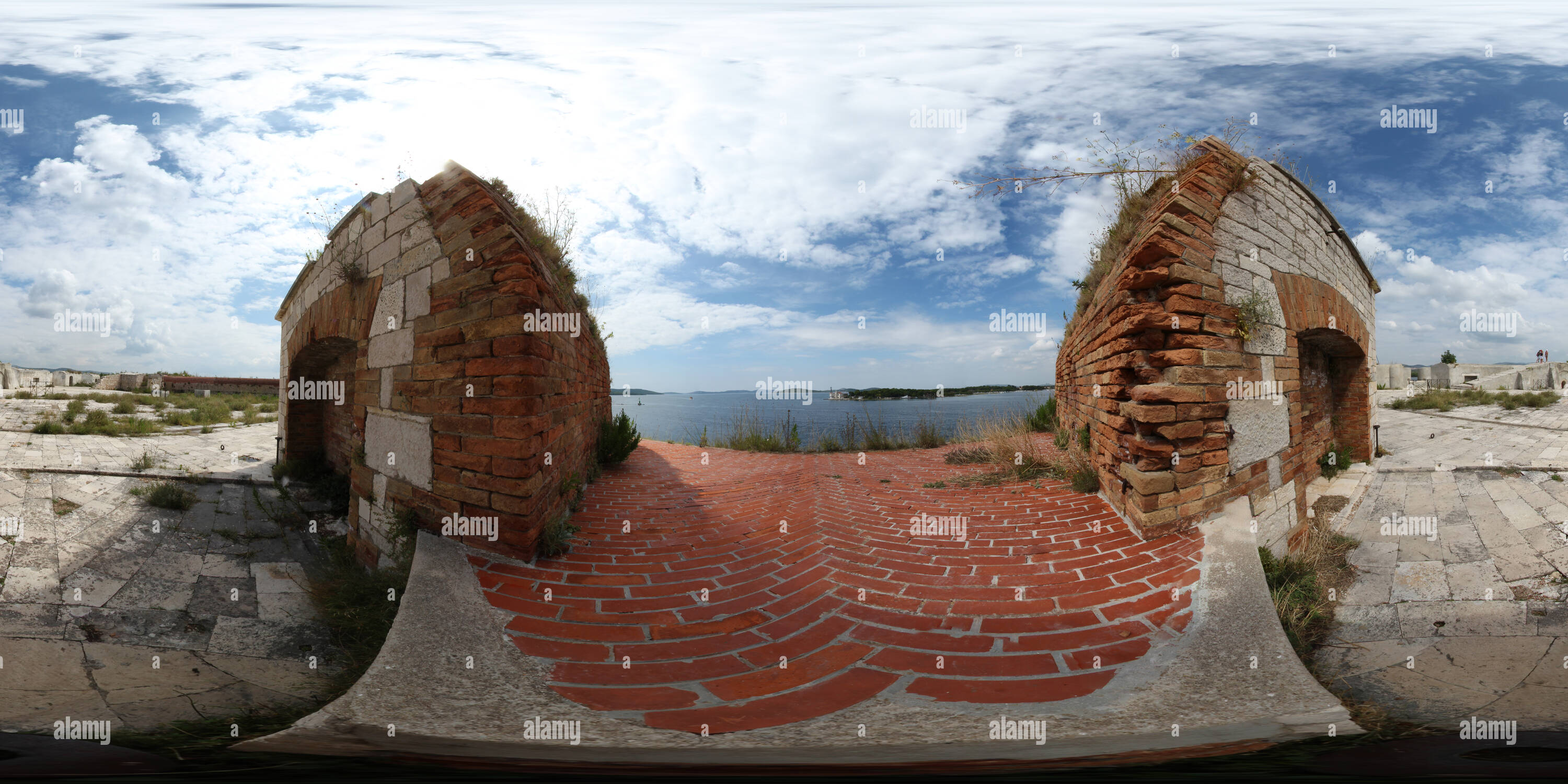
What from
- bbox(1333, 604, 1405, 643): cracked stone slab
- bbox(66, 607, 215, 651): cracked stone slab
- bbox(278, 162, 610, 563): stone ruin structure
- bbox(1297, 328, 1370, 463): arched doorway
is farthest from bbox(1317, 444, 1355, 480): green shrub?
bbox(66, 607, 215, 651): cracked stone slab

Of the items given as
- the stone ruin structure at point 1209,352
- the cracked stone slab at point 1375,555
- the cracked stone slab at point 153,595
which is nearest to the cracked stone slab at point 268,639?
the cracked stone slab at point 153,595

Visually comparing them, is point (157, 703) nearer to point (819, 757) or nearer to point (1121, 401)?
point (819, 757)

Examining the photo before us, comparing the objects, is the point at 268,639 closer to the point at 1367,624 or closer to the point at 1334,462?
the point at 1367,624

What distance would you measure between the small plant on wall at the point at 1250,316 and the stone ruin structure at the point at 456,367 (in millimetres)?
4678

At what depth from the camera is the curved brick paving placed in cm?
201

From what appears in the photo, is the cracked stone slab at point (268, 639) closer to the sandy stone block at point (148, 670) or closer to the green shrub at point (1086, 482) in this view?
the sandy stone block at point (148, 670)

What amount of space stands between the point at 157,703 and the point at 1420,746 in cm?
477

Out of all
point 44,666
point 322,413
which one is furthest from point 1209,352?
point 322,413

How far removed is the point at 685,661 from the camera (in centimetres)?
220

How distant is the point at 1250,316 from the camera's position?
13.1 feet

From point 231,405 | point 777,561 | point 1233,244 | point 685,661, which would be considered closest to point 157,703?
point 685,661

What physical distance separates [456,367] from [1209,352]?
471cm

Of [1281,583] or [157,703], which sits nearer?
[157,703]

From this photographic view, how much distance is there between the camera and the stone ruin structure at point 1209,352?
361cm
